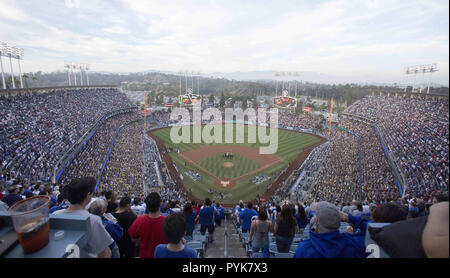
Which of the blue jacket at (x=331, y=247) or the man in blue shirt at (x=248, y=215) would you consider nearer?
the blue jacket at (x=331, y=247)

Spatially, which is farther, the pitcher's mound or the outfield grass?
the pitcher's mound

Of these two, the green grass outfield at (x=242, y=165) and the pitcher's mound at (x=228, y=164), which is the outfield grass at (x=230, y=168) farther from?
the pitcher's mound at (x=228, y=164)

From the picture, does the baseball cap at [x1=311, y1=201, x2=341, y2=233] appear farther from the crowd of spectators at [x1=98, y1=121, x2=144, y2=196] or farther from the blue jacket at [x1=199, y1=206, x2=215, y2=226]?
the crowd of spectators at [x1=98, y1=121, x2=144, y2=196]

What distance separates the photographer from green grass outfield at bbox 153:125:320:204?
2270cm

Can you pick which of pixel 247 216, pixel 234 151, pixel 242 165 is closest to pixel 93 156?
pixel 242 165

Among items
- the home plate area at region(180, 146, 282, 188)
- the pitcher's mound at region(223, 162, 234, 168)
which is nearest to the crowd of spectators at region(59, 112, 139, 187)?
the home plate area at region(180, 146, 282, 188)

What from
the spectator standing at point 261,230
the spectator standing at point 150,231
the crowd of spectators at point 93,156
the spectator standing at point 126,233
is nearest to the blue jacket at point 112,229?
the spectator standing at point 150,231

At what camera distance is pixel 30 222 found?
7.94 ft

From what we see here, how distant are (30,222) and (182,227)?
5.26 ft

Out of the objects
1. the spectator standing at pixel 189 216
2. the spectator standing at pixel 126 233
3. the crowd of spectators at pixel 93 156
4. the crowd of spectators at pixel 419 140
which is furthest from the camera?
the crowd of spectators at pixel 93 156

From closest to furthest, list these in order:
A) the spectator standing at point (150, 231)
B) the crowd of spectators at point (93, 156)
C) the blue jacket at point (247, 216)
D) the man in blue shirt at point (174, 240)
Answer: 1. the man in blue shirt at point (174, 240)
2. the spectator standing at point (150, 231)
3. the blue jacket at point (247, 216)
4. the crowd of spectators at point (93, 156)

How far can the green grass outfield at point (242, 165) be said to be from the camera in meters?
22.7
